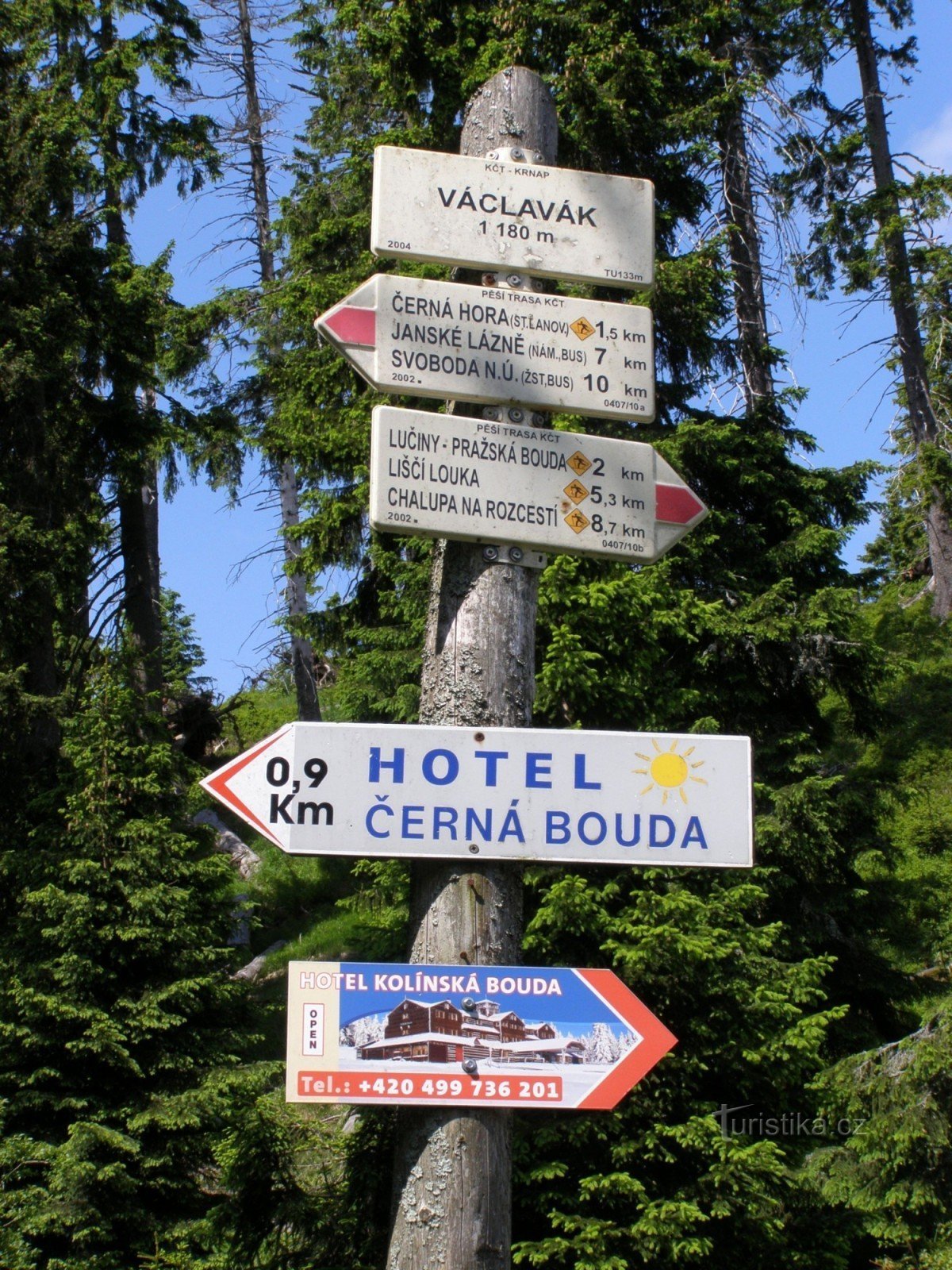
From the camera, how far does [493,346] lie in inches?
130

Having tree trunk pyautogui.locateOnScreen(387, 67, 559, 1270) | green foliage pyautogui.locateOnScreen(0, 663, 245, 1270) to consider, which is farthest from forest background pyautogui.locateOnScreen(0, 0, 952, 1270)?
tree trunk pyautogui.locateOnScreen(387, 67, 559, 1270)

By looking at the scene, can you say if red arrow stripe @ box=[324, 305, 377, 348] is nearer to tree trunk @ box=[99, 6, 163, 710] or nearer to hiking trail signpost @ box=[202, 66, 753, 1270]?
hiking trail signpost @ box=[202, 66, 753, 1270]

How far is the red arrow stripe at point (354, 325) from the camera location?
3238 millimetres

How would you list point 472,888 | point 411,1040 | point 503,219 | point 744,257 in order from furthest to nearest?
point 744,257 → point 503,219 → point 472,888 → point 411,1040

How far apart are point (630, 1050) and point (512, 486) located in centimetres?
147

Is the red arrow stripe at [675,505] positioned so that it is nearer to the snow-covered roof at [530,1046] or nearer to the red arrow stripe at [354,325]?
the red arrow stripe at [354,325]

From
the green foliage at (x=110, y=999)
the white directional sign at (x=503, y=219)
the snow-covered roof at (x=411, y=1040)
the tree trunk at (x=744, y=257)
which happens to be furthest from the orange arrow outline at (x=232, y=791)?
the tree trunk at (x=744, y=257)

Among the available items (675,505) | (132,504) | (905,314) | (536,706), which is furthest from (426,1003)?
(905,314)

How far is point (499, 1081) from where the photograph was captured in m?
→ 2.90

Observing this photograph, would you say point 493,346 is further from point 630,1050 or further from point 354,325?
point 630,1050

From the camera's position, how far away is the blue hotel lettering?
3111 millimetres

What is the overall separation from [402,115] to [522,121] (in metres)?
12.0

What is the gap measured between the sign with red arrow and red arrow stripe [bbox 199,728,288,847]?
36 centimetres

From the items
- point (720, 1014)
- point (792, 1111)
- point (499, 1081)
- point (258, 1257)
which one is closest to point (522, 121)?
point (499, 1081)
